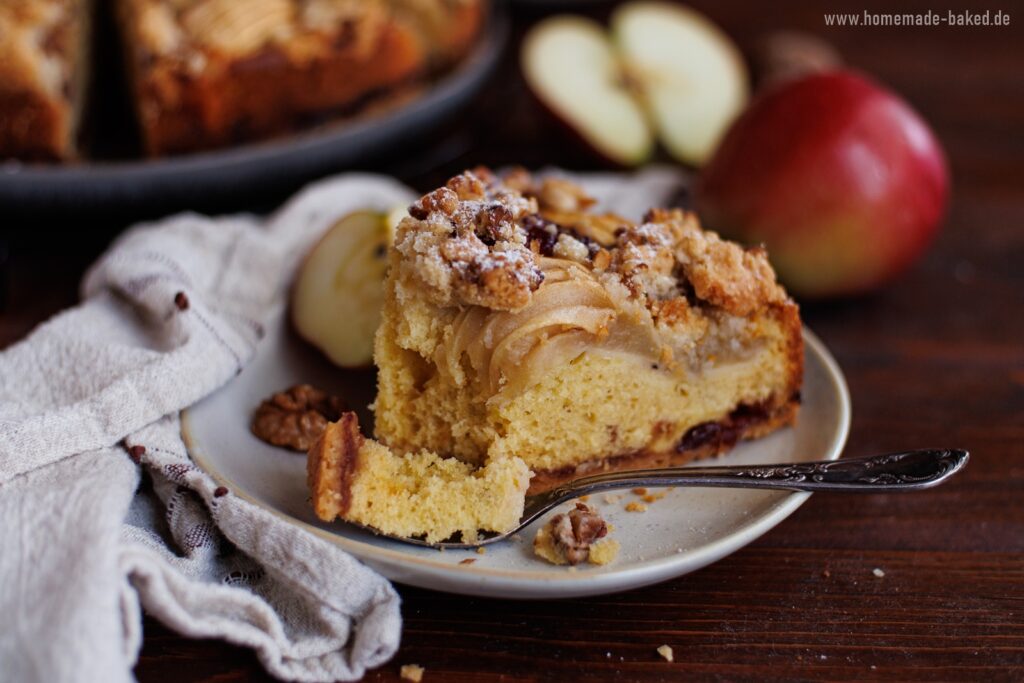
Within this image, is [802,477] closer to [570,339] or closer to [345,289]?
[570,339]

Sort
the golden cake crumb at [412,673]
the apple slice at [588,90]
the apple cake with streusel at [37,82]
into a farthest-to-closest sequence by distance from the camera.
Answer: the apple slice at [588,90] → the apple cake with streusel at [37,82] → the golden cake crumb at [412,673]

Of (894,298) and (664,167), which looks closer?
(894,298)

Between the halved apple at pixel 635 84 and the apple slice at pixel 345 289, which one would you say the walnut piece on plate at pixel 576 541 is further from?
the halved apple at pixel 635 84

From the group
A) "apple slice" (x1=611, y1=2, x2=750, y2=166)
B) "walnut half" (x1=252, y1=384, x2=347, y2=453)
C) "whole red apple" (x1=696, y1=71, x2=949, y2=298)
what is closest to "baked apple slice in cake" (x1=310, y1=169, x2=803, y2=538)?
"walnut half" (x1=252, y1=384, x2=347, y2=453)

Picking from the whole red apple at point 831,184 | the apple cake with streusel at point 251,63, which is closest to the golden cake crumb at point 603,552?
the whole red apple at point 831,184

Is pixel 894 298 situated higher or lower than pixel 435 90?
lower

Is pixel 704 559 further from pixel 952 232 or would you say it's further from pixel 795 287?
pixel 952 232

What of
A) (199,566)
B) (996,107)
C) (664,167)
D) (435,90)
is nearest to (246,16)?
(435,90)
